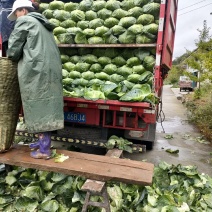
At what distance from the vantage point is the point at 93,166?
2326 millimetres

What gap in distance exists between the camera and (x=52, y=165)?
2322mm

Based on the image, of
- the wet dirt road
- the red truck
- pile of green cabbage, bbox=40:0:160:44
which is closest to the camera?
the red truck

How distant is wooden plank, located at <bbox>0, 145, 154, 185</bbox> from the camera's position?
211 cm

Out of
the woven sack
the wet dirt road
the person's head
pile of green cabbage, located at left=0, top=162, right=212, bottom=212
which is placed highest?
the person's head

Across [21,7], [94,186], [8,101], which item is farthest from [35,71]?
[94,186]

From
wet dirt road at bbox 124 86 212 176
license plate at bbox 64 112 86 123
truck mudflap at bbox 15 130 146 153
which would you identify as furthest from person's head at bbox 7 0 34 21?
wet dirt road at bbox 124 86 212 176

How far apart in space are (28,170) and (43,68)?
1.43m

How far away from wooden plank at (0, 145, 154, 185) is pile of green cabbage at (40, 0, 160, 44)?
2.09 m

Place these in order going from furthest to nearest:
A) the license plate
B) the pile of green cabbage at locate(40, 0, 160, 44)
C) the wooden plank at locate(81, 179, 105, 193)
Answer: the pile of green cabbage at locate(40, 0, 160, 44) → the license plate → the wooden plank at locate(81, 179, 105, 193)

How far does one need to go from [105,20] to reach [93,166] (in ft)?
8.97

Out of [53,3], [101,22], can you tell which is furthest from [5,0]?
[101,22]

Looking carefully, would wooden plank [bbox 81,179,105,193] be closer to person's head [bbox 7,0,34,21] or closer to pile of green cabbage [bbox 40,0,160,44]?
person's head [bbox 7,0,34,21]

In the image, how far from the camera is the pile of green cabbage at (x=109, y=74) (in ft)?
10.5

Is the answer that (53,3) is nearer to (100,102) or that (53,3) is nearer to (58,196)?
(100,102)
